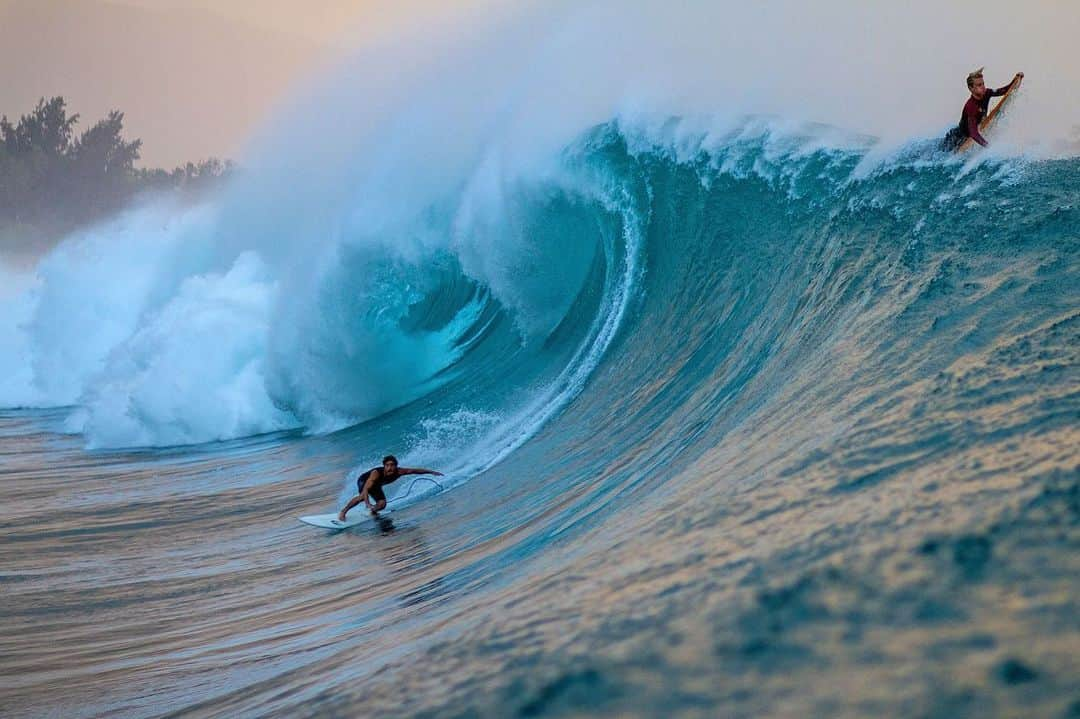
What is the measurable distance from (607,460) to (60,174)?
72278 millimetres

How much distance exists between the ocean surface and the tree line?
55.8 m

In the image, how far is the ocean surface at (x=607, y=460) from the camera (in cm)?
183

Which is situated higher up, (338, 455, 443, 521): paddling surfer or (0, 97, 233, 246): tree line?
(0, 97, 233, 246): tree line

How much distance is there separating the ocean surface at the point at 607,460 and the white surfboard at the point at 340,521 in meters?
0.21

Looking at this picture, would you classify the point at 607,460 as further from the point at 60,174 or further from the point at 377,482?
the point at 60,174

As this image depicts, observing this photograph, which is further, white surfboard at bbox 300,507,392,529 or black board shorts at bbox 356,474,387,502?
black board shorts at bbox 356,474,387,502

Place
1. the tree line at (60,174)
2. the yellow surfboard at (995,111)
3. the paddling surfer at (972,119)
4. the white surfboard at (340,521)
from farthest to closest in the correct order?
the tree line at (60,174)
the yellow surfboard at (995,111)
the paddling surfer at (972,119)
the white surfboard at (340,521)

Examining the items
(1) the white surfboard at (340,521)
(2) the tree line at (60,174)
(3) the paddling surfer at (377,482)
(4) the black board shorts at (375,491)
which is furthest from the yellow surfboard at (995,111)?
(2) the tree line at (60,174)

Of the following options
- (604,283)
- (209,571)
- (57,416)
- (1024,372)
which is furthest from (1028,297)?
(57,416)

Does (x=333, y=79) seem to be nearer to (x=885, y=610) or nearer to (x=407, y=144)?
(x=407, y=144)

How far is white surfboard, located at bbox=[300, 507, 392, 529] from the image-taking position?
7176 mm

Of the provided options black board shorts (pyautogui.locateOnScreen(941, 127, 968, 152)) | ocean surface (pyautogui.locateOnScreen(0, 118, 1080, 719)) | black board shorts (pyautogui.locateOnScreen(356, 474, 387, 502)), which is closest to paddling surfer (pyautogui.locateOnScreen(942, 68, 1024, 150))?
black board shorts (pyautogui.locateOnScreen(941, 127, 968, 152))

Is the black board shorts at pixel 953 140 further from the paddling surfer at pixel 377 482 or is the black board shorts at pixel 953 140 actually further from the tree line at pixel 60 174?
the tree line at pixel 60 174

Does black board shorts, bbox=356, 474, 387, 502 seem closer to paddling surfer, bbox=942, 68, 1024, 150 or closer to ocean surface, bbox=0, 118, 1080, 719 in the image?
ocean surface, bbox=0, 118, 1080, 719
